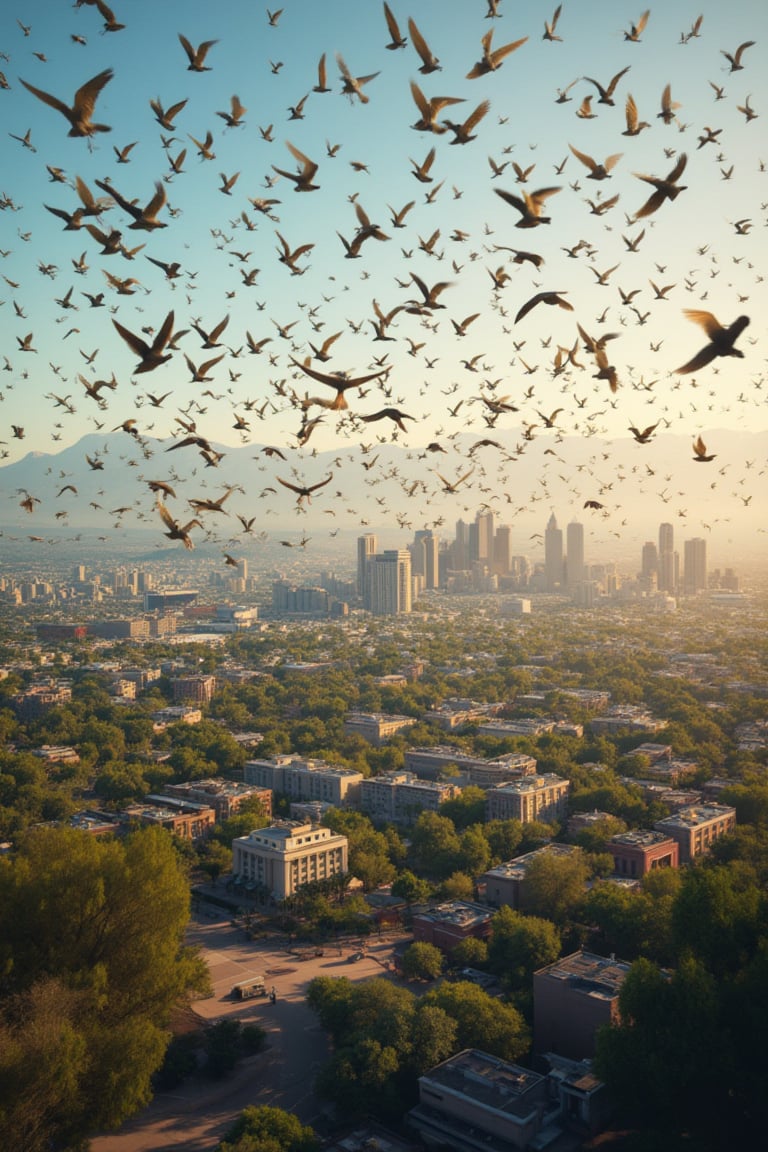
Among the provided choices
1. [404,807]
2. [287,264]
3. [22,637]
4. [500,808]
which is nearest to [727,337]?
[287,264]

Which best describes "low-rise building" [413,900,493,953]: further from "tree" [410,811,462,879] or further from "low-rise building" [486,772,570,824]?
"low-rise building" [486,772,570,824]

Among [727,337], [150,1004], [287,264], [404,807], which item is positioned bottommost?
[404,807]

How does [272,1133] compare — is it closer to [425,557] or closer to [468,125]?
[468,125]

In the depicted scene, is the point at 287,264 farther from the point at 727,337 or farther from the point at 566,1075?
the point at 566,1075

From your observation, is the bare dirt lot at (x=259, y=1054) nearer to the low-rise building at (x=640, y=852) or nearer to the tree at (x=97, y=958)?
the tree at (x=97, y=958)

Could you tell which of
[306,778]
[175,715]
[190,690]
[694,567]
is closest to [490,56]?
[306,778]

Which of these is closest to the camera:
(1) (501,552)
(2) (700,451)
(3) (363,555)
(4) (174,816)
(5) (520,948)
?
(2) (700,451)
